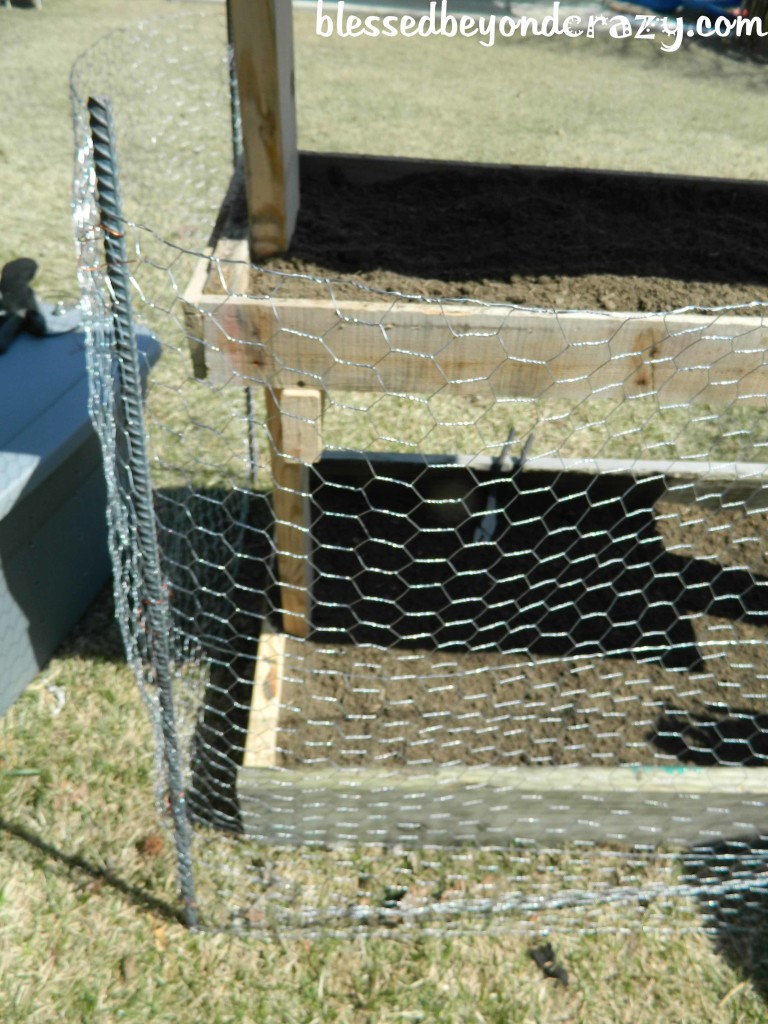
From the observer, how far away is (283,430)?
1.89m

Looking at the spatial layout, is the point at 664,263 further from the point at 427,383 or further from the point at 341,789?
the point at 341,789

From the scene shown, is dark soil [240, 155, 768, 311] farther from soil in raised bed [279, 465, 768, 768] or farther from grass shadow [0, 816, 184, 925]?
grass shadow [0, 816, 184, 925]

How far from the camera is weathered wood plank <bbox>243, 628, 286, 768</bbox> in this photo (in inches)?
82.8

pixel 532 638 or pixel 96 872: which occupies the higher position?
pixel 532 638

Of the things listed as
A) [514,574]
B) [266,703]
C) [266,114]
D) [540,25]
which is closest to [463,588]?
[514,574]

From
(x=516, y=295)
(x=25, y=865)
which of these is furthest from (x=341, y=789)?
(x=516, y=295)

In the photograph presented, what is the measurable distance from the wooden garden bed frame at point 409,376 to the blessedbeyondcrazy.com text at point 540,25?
32.9 feet

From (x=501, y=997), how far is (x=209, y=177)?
472 cm

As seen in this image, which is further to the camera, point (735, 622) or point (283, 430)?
point (735, 622)

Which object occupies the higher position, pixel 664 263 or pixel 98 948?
pixel 664 263

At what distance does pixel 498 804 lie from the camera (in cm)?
206


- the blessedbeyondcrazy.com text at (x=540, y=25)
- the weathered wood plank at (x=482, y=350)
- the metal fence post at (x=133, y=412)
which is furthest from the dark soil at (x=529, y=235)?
the blessedbeyondcrazy.com text at (x=540, y=25)

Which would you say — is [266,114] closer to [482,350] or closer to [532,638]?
[482,350]

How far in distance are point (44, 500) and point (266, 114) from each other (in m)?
1.13
